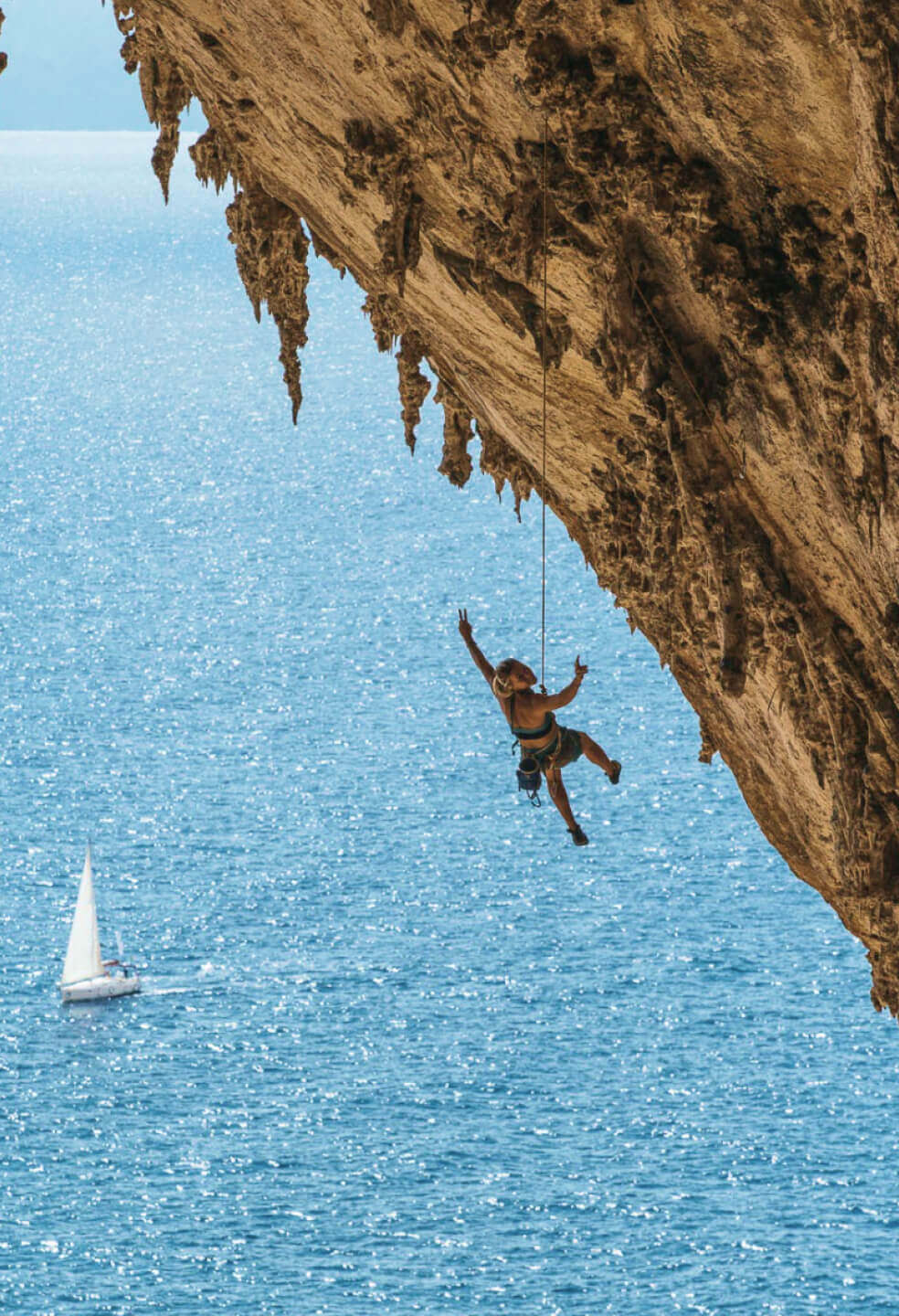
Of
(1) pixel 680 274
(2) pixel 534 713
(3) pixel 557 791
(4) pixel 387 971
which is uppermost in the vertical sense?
(1) pixel 680 274

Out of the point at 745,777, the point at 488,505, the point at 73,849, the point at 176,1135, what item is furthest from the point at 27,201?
the point at 745,777

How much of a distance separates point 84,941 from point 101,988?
1162mm

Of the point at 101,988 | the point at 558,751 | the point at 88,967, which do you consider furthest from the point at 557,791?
the point at 88,967

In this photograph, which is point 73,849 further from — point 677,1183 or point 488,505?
point 488,505

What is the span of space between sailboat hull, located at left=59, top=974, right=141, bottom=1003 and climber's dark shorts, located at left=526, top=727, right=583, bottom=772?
33688 mm

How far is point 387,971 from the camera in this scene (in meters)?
47.1

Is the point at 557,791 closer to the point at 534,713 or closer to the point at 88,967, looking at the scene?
the point at 534,713

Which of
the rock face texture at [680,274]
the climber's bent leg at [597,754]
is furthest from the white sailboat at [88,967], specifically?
the rock face texture at [680,274]

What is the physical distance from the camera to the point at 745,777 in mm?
13117

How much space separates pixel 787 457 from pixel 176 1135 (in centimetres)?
3421

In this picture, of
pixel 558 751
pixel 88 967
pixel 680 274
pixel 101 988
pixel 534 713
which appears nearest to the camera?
pixel 680 274

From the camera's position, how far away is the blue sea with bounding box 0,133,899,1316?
38.2 metres

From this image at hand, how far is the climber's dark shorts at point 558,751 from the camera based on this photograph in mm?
13039

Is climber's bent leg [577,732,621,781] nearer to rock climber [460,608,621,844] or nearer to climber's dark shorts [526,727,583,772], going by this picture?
rock climber [460,608,621,844]
